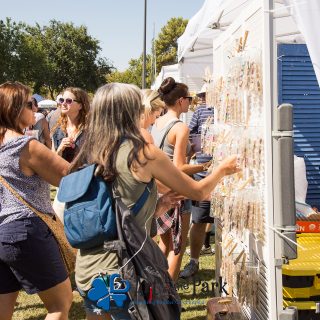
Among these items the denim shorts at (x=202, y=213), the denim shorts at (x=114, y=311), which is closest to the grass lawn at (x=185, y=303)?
the denim shorts at (x=202, y=213)

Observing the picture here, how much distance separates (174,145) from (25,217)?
1576 mm

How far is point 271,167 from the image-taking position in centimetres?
213

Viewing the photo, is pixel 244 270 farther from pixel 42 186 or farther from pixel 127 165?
pixel 42 186

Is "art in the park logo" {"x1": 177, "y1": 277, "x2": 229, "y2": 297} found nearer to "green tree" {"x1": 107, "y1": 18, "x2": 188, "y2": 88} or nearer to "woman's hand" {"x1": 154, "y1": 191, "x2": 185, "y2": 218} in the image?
"woman's hand" {"x1": 154, "y1": 191, "x2": 185, "y2": 218}

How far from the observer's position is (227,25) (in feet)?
16.0

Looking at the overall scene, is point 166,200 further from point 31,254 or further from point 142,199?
point 31,254

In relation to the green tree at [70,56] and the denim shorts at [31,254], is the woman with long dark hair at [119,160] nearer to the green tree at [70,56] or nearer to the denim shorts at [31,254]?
the denim shorts at [31,254]

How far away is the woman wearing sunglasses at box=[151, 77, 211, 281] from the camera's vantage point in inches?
149

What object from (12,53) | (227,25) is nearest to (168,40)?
(12,53)

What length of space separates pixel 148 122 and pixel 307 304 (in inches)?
73.4

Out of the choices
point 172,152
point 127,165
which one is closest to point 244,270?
point 127,165

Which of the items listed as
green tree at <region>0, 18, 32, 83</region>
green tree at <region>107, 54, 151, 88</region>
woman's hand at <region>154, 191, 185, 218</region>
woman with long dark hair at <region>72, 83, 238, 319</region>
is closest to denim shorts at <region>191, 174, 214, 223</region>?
woman's hand at <region>154, 191, 185, 218</region>

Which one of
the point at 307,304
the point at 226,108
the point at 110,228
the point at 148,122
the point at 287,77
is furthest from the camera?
the point at 287,77

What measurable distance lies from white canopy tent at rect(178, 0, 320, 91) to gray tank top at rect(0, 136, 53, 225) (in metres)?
1.39
